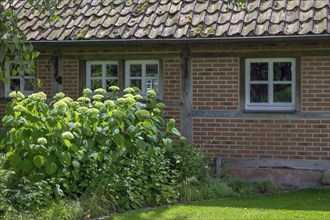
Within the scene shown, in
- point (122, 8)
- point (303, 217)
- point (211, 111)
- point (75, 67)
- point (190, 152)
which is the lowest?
point (303, 217)

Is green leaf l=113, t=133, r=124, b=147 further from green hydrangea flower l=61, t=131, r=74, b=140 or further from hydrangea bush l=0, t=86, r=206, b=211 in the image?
green hydrangea flower l=61, t=131, r=74, b=140

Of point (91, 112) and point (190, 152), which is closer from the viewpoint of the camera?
point (91, 112)

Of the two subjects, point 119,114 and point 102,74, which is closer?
point 119,114

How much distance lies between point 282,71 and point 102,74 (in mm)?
3355

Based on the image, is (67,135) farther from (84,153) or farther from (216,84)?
(216,84)

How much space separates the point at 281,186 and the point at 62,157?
3939 millimetres

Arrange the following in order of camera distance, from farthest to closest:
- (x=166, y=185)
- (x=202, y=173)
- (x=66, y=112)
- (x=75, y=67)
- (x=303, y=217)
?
(x=75, y=67), (x=202, y=173), (x=166, y=185), (x=66, y=112), (x=303, y=217)

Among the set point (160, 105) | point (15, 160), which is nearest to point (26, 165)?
point (15, 160)

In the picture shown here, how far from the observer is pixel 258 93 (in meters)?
9.81

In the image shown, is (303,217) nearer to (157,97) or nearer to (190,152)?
(190,152)

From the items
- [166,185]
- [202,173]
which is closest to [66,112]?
[166,185]

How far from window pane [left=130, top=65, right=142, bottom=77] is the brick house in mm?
19

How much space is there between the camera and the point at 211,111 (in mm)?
9875

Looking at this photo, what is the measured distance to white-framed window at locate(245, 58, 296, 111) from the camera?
9648 mm
